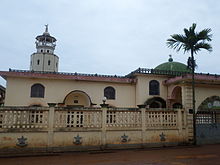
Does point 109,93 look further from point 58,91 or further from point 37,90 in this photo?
point 37,90

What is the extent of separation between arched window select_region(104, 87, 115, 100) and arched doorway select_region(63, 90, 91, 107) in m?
1.85

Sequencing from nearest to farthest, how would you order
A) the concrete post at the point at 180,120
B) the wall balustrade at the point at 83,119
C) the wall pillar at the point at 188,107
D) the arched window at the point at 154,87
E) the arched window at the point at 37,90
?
the wall balustrade at the point at 83,119
the concrete post at the point at 180,120
the wall pillar at the point at 188,107
the arched window at the point at 37,90
the arched window at the point at 154,87

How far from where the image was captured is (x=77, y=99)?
62.2 feet

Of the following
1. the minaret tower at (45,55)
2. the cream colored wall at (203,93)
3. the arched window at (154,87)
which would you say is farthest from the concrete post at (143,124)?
the minaret tower at (45,55)

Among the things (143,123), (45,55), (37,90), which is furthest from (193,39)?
(45,55)

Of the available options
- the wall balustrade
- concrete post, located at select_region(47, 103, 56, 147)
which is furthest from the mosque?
concrete post, located at select_region(47, 103, 56, 147)

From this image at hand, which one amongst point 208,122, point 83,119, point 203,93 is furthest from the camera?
point 203,93

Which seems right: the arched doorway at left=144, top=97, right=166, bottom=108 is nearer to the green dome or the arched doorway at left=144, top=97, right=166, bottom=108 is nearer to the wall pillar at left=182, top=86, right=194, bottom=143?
the green dome

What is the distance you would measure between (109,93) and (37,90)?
6.41m

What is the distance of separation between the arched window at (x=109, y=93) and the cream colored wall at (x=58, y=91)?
301mm

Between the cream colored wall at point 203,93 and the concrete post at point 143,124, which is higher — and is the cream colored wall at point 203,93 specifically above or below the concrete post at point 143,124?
above

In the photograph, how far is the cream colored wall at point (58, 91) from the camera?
1700 cm

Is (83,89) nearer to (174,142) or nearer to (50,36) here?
(174,142)

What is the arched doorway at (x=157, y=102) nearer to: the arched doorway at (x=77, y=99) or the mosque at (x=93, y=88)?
the mosque at (x=93, y=88)
